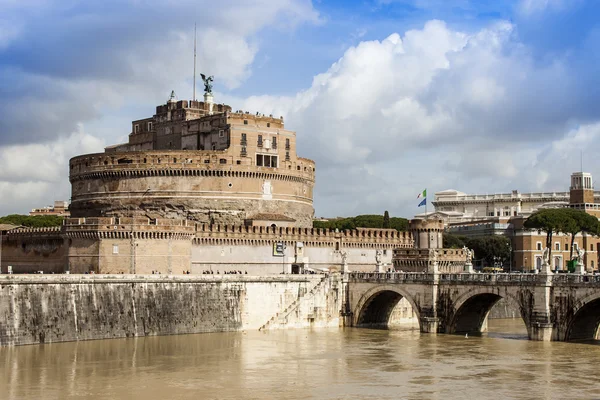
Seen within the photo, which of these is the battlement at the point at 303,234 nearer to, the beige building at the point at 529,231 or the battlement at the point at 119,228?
the battlement at the point at 119,228

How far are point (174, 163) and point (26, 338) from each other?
3416 cm

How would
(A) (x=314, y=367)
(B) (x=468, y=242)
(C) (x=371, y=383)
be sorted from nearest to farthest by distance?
(C) (x=371, y=383) < (A) (x=314, y=367) < (B) (x=468, y=242)

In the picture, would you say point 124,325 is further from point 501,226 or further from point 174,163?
point 501,226

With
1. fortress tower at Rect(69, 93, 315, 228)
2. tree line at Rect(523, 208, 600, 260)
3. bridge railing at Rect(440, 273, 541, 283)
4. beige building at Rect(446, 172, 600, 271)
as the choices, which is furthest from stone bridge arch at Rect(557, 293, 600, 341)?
tree line at Rect(523, 208, 600, 260)

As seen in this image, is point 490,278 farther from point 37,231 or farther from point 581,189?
point 581,189

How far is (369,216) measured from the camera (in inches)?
5330

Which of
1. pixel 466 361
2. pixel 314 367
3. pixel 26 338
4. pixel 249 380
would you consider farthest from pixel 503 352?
pixel 26 338

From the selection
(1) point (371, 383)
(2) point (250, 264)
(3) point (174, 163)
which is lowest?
(1) point (371, 383)

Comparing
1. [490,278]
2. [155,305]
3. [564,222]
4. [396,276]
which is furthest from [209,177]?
[564,222]

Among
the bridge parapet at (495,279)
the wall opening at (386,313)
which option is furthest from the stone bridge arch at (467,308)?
the wall opening at (386,313)

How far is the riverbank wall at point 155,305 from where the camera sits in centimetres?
5956

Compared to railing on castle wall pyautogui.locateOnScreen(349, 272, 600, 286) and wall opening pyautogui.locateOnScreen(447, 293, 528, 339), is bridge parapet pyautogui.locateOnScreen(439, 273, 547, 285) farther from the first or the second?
wall opening pyautogui.locateOnScreen(447, 293, 528, 339)

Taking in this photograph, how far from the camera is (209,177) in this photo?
91.4 metres

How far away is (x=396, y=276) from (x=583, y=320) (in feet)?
49.9
